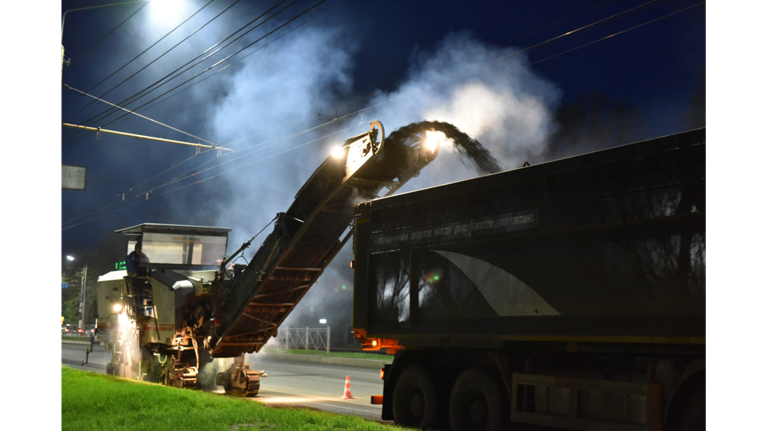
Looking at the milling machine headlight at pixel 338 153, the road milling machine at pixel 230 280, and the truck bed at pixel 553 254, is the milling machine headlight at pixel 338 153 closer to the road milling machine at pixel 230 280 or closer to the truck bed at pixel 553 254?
the road milling machine at pixel 230 280

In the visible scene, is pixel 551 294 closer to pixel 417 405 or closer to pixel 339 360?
pixel 417 405

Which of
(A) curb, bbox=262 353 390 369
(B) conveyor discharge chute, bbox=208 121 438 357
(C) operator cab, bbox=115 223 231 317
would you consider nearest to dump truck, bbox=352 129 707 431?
(B) conveyor discharge chute, bbox=208 121 438 357

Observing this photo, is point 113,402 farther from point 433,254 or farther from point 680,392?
point 680,392

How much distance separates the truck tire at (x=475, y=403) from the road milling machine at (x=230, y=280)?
4.28 m

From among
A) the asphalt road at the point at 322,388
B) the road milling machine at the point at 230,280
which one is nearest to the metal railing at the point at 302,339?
the asphalt road at the point at 322,388

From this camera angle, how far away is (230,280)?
52.3ft

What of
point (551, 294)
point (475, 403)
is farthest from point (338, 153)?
point (551, 294)

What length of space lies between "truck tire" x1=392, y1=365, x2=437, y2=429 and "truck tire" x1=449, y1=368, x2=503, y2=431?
1.46 ft

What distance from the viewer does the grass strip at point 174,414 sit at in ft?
31.1

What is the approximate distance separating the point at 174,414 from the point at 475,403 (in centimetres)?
452

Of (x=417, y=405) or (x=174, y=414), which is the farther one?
(x=174, y=414)

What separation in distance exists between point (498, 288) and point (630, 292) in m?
1.80

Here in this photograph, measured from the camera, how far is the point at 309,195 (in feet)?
43.6
